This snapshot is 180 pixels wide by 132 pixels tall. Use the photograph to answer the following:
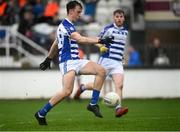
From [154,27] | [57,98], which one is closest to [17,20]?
[154,27]

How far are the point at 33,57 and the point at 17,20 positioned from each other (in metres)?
1.95

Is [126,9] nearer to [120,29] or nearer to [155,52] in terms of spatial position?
[155,52]

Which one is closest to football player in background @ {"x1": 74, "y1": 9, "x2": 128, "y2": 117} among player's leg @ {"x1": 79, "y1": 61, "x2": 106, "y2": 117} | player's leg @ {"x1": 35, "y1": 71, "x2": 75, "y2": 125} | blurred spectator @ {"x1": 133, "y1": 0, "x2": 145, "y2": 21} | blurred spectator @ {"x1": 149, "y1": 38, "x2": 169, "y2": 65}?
player's leg @ {"x1": 79, "y1": 61, "x2": 106, "y2": 117}

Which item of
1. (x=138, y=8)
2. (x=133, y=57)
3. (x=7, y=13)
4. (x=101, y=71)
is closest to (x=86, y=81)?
(x=133, y=57)

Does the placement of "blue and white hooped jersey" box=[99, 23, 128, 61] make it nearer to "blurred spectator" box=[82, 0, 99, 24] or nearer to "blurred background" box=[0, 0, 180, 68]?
Answer: "blurred background" box=[0, 0, 180, 68]

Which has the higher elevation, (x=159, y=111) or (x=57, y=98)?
(x=57, y=98)

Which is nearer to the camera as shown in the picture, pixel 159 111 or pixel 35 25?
pixel 159 111

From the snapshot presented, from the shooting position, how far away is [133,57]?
1051 inches

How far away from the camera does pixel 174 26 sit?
96.7 ft

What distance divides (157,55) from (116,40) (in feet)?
27.3

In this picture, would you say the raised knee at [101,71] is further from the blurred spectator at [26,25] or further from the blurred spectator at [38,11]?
the blurred spectator at [38,11]

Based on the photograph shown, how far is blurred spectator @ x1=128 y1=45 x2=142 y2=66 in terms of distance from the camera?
2666cm

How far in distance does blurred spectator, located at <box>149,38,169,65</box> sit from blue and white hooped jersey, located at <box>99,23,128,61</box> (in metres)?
7.83

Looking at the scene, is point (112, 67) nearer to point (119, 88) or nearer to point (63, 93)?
point (119, 88)
